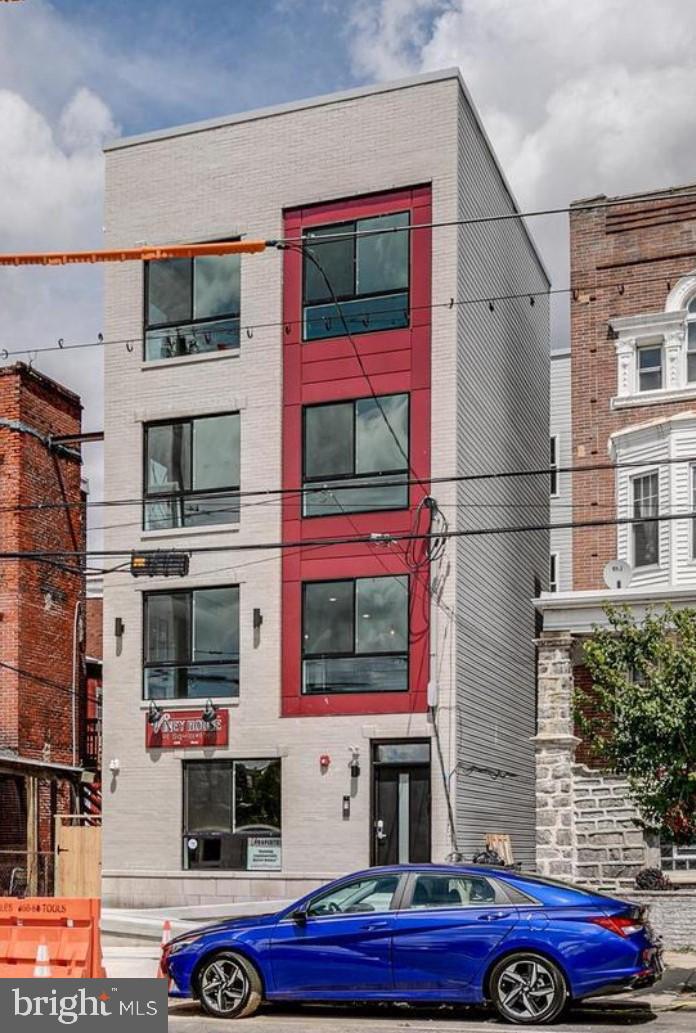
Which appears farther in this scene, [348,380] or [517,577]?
[517,577]

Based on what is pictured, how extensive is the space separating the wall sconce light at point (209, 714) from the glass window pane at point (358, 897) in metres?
12.2

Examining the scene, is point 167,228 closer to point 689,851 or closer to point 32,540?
point 32,540

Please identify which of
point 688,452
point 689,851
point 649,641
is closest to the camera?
point 649,641

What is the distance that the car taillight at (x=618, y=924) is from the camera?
14289 millimetres

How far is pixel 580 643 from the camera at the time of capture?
25.4 metres

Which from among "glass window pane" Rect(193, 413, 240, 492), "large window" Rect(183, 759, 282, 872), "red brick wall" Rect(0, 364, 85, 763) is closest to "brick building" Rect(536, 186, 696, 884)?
"large window" Rect(183, 759, 282, 872)

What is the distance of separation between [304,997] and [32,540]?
18.2 metres

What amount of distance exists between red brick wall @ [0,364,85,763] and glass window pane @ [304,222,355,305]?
7.06m

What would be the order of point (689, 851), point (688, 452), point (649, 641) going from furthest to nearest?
point (688, 452), point (689, 851), point (649, 641)

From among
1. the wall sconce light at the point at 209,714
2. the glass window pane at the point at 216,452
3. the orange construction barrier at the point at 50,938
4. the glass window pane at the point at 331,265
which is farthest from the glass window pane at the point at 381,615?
the orange construction barrier at the point at 50,938

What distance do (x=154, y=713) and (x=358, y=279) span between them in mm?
8701

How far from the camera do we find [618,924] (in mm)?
14344

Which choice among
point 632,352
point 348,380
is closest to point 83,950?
point 348,380

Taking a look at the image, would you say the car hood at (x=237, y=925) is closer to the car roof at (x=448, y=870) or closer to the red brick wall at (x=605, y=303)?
the car roof at (x=448, y=870)
